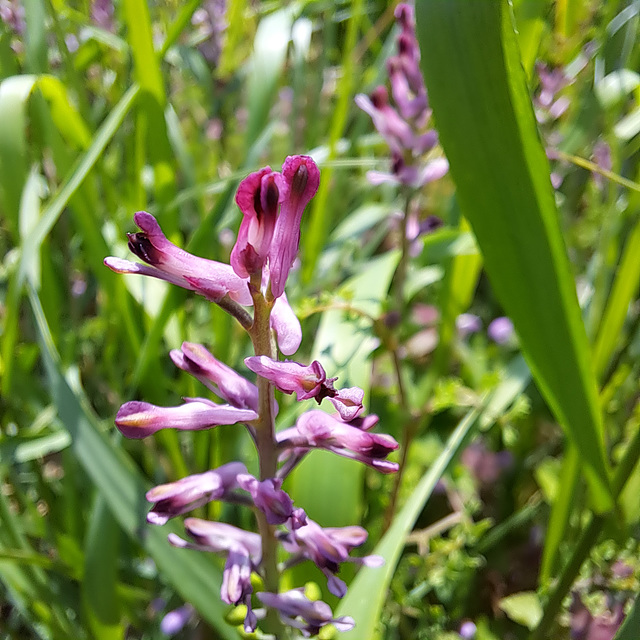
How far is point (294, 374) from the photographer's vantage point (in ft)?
Answer: 1.69

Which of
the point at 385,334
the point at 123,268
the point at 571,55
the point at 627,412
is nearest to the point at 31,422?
the point at 385,334

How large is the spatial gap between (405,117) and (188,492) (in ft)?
3.69

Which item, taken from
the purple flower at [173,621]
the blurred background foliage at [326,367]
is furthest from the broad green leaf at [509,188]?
the purple flower at [173,621]

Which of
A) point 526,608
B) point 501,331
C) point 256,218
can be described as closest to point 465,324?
point 501,331

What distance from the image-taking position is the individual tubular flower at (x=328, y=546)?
73cm

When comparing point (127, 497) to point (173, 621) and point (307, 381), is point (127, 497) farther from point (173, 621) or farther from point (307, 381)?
point (307, 381)

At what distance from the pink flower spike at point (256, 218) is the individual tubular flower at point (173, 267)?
0.08 feet

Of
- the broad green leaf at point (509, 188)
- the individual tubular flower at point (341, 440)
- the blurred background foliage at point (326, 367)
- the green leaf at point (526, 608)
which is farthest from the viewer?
the green leaf at point (526, 608)

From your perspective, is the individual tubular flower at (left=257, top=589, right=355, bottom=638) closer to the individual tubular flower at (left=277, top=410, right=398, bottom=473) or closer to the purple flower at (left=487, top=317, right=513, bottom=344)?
the individual tubular flower at (left=277, top=410, right=398, bottom=473)

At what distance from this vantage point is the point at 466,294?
5.51 feet

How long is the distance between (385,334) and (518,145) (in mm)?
562

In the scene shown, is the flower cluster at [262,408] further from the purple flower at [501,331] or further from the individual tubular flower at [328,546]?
the purple flower at [501,331]

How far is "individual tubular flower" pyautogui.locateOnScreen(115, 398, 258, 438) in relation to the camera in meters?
0.60

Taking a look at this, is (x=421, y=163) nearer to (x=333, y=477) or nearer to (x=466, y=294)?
(x=466, y=294)
